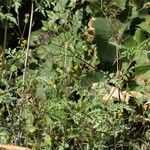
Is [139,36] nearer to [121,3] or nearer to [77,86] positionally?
[121,3]

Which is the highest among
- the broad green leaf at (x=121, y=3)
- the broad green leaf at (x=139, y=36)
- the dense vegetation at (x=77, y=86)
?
the broad green leaf at (x=121, y=3)

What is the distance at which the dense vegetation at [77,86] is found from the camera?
2.75 meters

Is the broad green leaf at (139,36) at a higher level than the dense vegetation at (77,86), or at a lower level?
higher

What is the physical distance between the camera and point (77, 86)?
2885 millimetres

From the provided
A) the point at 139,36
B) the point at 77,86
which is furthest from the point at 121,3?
the point at 77,86

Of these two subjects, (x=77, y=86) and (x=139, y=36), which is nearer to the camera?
(x=77, y=86)

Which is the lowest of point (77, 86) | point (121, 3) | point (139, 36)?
point (77, 86)

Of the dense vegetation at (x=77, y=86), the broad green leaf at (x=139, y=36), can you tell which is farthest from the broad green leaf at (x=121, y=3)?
the broad green leaf at (x=139, y=36)

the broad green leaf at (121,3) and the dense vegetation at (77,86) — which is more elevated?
the broad green leaf at (121,3)

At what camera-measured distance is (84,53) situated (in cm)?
384

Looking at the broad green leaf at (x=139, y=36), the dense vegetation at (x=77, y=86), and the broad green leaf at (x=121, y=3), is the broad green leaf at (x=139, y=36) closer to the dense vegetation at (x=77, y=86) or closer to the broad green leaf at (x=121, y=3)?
the dense vegetation at (x=77, y=86)

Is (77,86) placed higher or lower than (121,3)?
lower

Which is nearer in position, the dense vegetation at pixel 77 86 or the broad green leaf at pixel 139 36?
the dense vegetation at pixel 77 86

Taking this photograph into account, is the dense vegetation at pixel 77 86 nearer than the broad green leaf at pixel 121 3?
Yes
